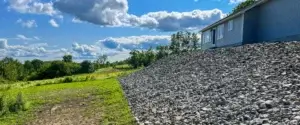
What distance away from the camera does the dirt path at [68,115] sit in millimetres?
14930

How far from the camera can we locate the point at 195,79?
19406mm

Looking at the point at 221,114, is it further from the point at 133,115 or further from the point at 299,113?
the point at 133,115

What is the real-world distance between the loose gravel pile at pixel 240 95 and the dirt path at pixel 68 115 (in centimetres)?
170

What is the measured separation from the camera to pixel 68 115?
16719 millimetres

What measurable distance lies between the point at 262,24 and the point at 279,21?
10.1 ft

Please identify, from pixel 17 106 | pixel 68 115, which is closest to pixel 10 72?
pixel 17 106

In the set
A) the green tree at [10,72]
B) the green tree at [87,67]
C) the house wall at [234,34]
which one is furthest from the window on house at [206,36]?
the green tree at [10,72]

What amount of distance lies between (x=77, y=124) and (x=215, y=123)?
604 cm

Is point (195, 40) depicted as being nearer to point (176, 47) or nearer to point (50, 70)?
point (176, 47)

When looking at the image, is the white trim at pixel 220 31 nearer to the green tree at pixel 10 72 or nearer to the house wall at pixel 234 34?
the house wall at pixel 234 34

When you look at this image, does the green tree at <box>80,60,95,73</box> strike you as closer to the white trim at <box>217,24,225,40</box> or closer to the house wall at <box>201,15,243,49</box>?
the white trim at <box>217,24,225,40</box>

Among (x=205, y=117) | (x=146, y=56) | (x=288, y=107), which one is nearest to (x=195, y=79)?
(x=205, y=117)

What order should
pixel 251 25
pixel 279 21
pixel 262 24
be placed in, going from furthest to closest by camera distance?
pixel 251 25 < pixel 262 24 < pixel 279 21

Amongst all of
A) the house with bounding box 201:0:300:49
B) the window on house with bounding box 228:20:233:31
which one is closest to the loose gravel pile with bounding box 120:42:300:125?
the house with bounding box 201:0:300:49
